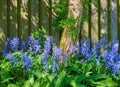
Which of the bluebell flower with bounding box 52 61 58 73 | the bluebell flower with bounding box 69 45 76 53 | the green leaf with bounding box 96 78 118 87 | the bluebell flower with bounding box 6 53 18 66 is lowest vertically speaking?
the green leaf with bounding box 96 78 118 87

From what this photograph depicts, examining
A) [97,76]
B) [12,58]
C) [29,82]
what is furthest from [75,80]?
[12,58]

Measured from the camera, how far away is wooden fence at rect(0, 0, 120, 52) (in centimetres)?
621

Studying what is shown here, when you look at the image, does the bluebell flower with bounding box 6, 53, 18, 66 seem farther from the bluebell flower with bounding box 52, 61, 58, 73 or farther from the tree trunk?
the tree trunk

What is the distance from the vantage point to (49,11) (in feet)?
21.3

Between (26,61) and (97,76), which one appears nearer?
(26,61)

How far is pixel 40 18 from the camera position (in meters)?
6.42

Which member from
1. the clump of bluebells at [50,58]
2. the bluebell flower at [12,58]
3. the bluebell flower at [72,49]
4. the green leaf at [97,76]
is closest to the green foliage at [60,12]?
the bluebell flower at [72,49]

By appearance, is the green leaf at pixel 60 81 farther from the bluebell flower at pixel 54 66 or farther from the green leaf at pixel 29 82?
the green leaf at pixel 29 82

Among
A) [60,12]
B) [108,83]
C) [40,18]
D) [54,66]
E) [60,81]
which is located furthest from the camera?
[40,18]

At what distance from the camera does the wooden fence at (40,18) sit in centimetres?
621

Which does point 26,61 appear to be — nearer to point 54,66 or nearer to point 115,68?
point 54,66

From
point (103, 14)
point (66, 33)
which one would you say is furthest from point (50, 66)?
point (103, 14)

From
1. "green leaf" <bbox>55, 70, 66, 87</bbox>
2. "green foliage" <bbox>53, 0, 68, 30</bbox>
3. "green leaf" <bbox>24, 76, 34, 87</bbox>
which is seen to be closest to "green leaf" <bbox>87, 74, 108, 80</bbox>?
"green leaf" <bbox>55, 70, 66, 87</bbox>

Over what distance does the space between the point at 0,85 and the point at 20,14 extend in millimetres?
2101
